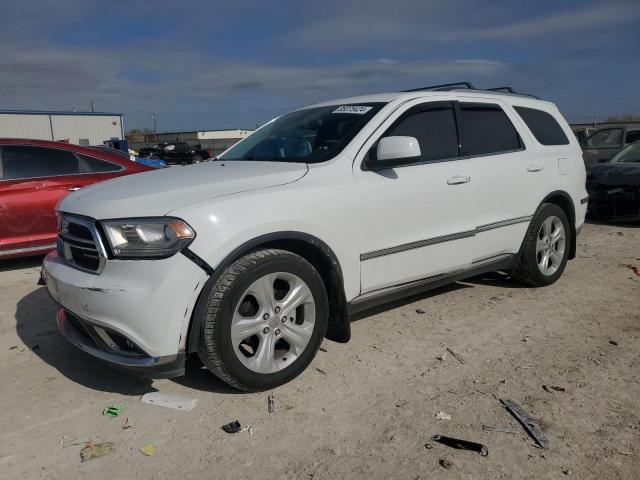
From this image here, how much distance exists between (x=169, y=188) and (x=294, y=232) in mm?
754

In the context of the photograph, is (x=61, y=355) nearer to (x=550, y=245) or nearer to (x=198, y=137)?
(x=550, y=245)

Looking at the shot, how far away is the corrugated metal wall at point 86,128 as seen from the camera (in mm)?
41250

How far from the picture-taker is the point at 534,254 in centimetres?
496

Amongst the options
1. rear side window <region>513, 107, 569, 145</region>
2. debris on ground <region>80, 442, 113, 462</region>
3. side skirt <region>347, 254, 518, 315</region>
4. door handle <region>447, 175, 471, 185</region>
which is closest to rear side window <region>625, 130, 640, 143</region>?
rear side window <region>513, 107, 569, 145</region>

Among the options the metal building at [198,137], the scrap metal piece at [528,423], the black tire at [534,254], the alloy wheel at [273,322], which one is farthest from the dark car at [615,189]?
the metal building at [198,137]

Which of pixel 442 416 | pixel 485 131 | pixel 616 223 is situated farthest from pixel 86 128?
pixel 442 416

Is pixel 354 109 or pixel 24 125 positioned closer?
pixel 354 109

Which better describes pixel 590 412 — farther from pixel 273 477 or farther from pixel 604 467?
pixel 273 477

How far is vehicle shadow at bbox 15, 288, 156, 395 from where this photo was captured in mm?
3359

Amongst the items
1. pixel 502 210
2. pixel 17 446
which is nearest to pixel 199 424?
pixel 17 446

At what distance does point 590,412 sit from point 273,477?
1.74 m

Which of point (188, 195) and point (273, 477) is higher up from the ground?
point (188, 195)

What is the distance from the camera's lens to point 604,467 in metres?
2.44

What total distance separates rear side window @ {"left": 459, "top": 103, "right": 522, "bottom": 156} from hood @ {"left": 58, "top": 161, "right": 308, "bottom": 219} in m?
1.61
